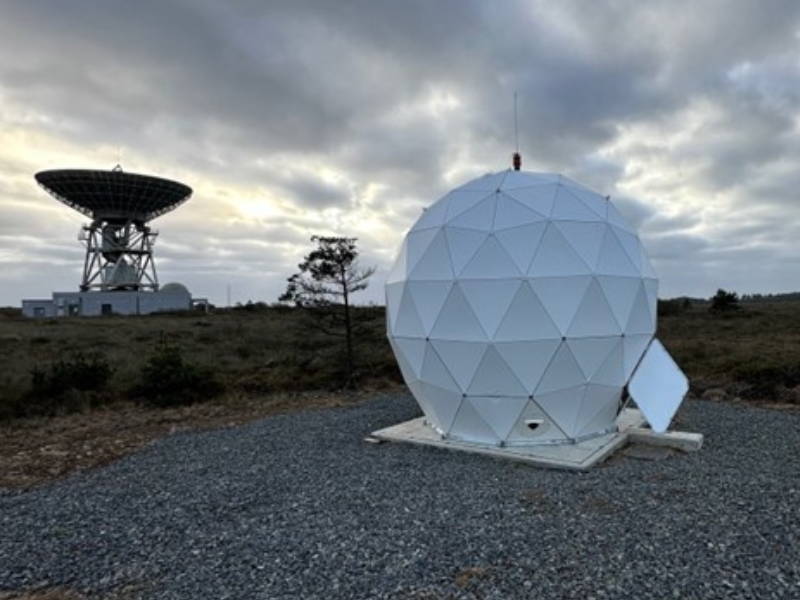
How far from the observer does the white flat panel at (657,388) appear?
10133mm

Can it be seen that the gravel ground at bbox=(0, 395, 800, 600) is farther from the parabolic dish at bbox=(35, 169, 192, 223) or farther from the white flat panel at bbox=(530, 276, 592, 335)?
the parabolic dish at bbox=(35, 169, 192, 223)

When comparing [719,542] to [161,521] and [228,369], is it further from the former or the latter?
[228,369]

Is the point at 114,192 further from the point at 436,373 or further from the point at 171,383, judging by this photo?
the point at 436,373

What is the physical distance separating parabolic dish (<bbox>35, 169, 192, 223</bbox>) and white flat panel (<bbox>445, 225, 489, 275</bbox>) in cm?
5489

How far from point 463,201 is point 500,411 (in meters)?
4.18

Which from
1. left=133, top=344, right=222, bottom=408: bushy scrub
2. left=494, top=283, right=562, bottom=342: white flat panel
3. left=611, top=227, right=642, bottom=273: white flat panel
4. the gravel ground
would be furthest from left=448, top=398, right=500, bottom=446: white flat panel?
left=133, top=344, right=222, bottom=408: bushy scrub

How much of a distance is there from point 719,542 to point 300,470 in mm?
5845

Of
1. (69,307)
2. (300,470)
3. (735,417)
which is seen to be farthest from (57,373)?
(69,307)

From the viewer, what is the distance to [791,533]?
6.00m

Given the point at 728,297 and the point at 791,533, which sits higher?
the point at 728,297

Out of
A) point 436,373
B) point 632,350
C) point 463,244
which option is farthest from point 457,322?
point 632,350

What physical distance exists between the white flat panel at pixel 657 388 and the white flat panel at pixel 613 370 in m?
0.33

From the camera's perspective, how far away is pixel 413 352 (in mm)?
10773

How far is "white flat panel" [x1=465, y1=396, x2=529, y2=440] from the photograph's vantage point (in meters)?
9.73
